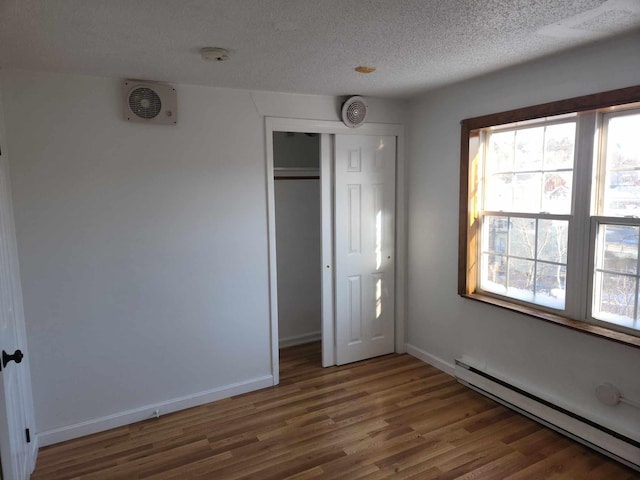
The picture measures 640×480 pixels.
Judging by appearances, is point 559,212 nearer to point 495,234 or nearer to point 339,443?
point 495,234

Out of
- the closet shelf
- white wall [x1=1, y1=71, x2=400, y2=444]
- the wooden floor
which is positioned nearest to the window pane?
the wooden floor

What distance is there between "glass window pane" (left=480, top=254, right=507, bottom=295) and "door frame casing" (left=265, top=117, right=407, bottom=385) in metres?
0.87

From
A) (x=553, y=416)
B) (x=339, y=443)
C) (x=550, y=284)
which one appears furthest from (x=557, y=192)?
(x=339, y=443)

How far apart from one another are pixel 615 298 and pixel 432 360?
1.71 meters

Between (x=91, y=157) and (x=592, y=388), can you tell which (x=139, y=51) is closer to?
(x=91, y=157)

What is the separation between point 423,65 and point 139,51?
1.70 m

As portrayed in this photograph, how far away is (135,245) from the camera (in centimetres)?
296

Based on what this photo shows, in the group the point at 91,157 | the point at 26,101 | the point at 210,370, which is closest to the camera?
the point at 26,101

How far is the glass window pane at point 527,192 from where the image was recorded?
2.94 meters

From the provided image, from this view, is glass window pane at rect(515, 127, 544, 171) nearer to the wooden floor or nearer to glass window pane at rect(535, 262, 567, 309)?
glass window pane at rect(535, 262, 567, 309)

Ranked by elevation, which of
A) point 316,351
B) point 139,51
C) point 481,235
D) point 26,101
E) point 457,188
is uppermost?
point 139,51

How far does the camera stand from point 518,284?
3.13 m

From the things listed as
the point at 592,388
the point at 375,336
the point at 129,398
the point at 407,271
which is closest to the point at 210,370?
the point at 129,398

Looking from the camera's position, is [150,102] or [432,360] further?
[432,360]
